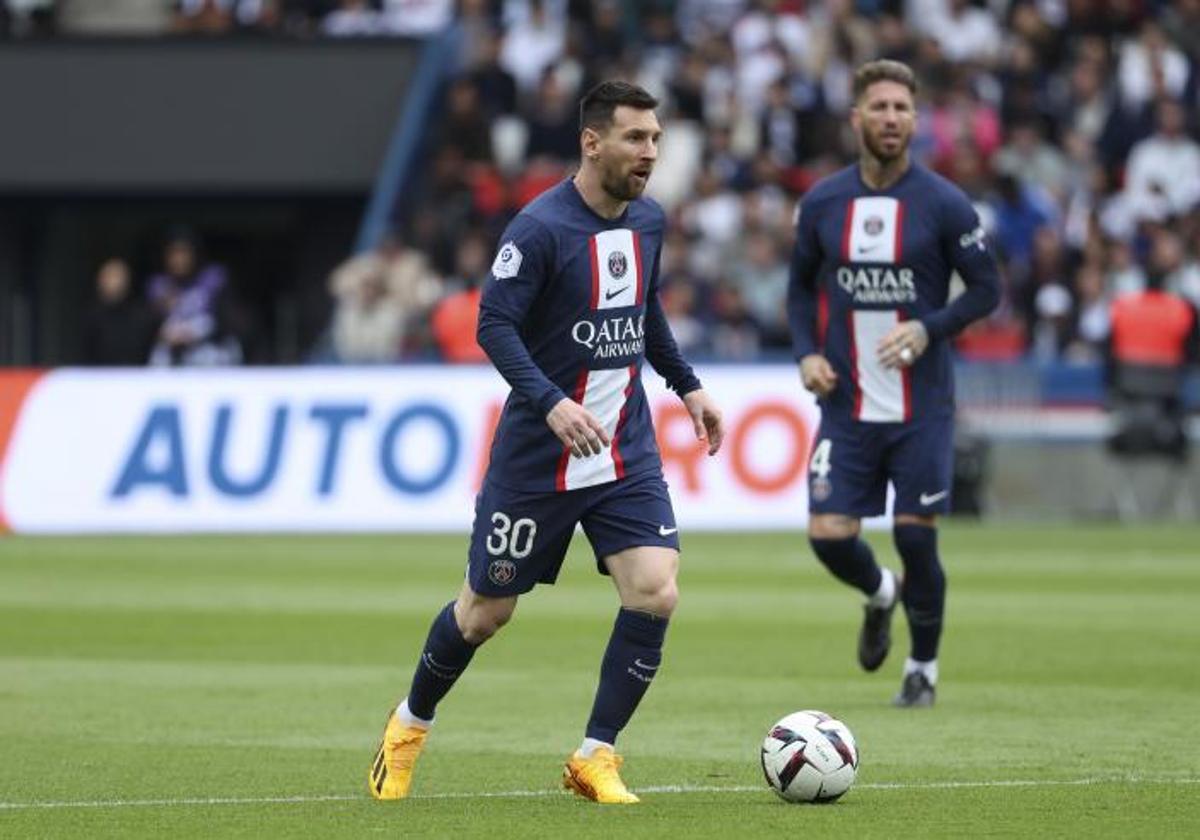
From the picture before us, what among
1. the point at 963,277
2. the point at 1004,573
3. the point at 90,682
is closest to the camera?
the point at 963,277

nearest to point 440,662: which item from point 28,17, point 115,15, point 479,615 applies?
point 479,615

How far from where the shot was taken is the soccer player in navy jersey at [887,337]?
37.7 feet

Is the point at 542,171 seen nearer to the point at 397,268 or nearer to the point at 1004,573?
the point at 397,268

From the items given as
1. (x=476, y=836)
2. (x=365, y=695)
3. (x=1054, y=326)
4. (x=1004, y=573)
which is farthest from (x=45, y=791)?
(x=1054, y=326)

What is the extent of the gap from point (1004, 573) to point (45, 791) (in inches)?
419

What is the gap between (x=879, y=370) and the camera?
1169 centimetres

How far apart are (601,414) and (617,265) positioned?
1.52ft

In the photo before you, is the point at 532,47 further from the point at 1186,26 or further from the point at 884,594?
the point at 884,594

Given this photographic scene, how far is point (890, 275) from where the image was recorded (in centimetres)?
1175

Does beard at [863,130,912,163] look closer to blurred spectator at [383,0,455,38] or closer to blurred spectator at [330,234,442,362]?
blurred spectator at [330,234,442,362]

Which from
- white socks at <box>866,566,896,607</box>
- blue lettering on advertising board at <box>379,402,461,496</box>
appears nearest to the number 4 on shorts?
white socks at <box>866,566,896,607</box>

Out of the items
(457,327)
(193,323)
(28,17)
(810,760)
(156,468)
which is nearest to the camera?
(810,760)

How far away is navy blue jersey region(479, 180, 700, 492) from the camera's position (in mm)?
8523

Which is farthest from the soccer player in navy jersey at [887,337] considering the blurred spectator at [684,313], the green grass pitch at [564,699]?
the blurred spectator at [684,313]
